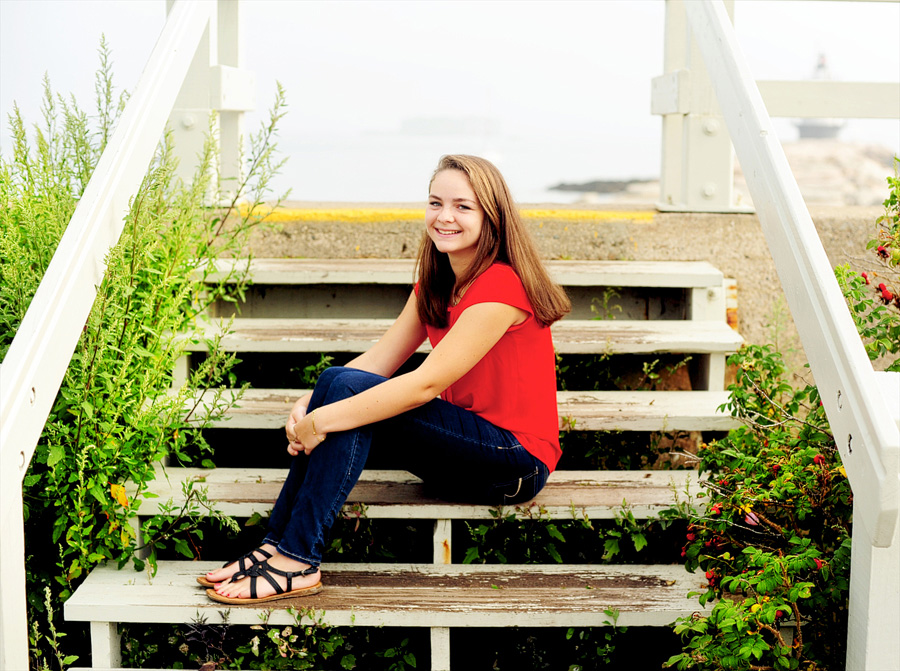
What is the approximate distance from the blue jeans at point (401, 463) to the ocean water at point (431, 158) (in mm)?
26640

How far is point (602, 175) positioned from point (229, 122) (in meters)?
51.9

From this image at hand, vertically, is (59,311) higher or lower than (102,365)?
higher

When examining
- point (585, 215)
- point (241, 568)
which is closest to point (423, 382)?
point (241, 568)

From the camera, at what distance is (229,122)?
3.37 m

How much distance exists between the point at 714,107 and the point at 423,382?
5.98ft

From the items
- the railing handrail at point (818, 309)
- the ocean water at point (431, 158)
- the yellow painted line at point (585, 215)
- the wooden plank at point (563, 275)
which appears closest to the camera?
the railing handrail at point (818, 309)

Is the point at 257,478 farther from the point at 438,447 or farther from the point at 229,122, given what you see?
the point at 229,122

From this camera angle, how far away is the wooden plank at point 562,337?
279 cm

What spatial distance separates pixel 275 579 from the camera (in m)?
2.04

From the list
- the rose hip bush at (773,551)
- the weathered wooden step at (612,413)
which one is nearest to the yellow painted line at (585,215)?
the weathered wooden step at (612,413)

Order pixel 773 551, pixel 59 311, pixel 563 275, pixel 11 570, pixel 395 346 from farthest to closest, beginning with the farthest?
1. pixel 563 275
2. pixel 395 346
3. pixel 773 551
4. pixel 59 311
5. pixel 11 570

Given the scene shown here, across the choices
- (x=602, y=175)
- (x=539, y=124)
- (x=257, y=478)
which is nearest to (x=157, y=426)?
(x=257, y=478)

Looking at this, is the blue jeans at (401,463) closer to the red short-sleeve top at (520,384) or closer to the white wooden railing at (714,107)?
the red short-sleeve top at (520,384)

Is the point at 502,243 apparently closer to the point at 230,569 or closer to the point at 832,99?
the point at 230,569
